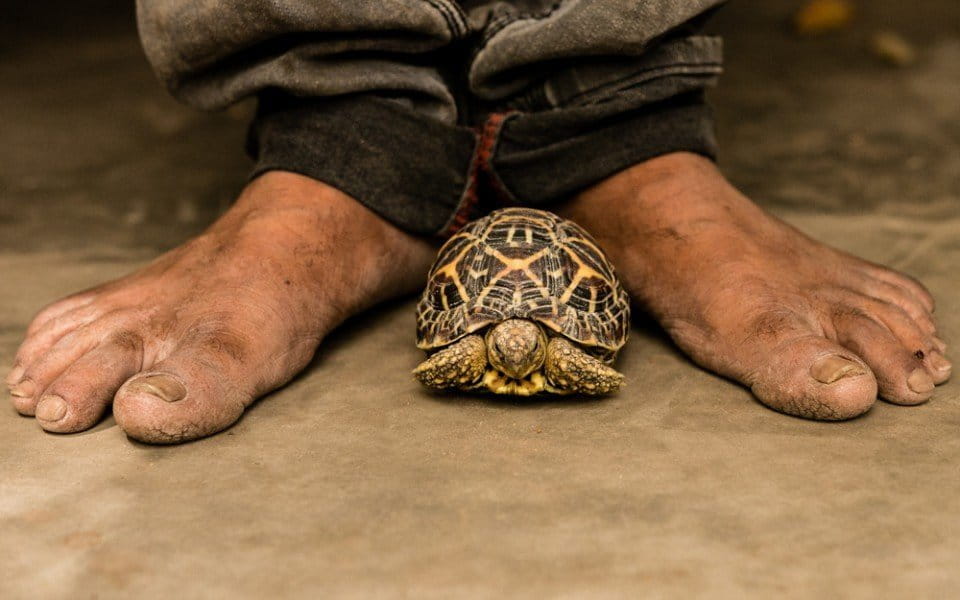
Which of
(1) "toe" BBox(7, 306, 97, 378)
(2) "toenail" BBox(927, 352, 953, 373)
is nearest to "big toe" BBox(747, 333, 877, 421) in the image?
(2) "toenail" BBox(927, 352, 953, 373)

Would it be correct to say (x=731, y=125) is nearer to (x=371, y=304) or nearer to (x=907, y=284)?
(x=907, y=284)

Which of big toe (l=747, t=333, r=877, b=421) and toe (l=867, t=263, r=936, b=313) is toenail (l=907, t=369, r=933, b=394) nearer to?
big toe (l=747, t=333, r=877, b=421)

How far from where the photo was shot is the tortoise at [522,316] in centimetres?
148

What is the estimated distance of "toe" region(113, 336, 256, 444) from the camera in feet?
4.50

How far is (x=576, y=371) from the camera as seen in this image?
147 centimetres

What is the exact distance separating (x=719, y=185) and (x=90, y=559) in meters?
1.11

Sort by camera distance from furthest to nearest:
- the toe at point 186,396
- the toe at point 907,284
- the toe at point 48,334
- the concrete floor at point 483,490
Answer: the toe at point 907,284 → the toe at point 48,334 → the toe at point 186,396 → the concrete floor at point 483,490

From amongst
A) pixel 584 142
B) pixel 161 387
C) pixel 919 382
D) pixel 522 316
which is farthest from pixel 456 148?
pixel 919 382

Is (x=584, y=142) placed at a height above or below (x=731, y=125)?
above

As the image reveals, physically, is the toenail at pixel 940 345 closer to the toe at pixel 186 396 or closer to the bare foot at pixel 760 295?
the bare foot at pixel 760 295

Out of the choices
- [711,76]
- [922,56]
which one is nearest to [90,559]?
[711,76]

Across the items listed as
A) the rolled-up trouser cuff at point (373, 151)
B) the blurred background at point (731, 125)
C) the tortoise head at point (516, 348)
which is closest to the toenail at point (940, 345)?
the tortoise head at point (516, 348)

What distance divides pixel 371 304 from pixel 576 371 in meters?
0.46

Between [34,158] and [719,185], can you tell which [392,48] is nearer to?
[719,185]
